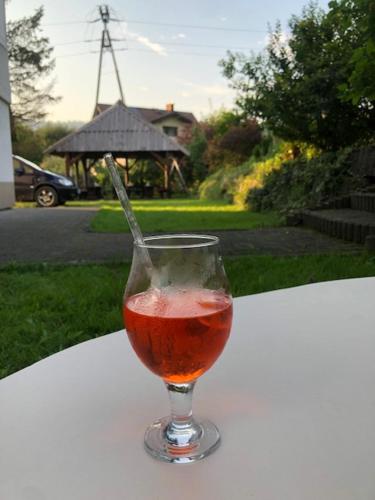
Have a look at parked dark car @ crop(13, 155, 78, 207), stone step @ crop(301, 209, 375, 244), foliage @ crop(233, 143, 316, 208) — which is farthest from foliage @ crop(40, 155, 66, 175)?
stone step @ crop(301, 209, 375, 244)

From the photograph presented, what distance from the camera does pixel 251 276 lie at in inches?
146

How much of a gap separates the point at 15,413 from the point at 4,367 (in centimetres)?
187

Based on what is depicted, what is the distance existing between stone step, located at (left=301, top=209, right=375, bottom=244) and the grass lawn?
1410 millimetres

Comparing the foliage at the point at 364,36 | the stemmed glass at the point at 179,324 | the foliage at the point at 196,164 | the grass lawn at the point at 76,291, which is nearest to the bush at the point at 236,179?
the foliage at the point at 196,164

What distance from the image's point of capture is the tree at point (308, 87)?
933 cm

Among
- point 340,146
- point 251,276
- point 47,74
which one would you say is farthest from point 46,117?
point 251,276

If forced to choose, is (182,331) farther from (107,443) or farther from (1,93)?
(1,93)

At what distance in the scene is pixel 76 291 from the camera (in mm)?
3430

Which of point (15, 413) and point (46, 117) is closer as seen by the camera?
point (15, 413)

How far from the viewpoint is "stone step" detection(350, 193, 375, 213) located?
24.9 ft

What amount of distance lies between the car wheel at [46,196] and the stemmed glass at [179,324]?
14.6 metres

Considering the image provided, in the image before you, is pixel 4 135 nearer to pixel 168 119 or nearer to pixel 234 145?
pixel 234 145

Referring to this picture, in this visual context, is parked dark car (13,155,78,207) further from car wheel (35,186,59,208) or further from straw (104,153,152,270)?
straw (104,153,152,270)

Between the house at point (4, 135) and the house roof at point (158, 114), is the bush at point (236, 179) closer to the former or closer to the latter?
the house at point (4, 135)
